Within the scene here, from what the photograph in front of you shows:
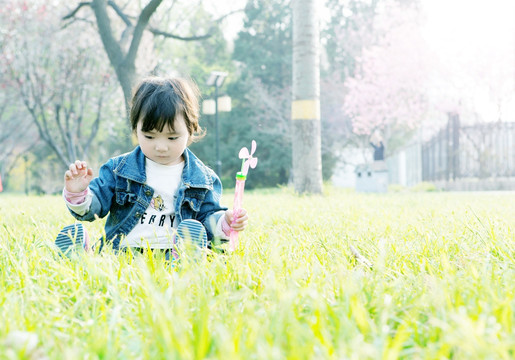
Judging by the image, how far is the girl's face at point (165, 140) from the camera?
7.09 ft

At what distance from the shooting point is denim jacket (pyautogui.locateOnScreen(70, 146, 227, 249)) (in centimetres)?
223

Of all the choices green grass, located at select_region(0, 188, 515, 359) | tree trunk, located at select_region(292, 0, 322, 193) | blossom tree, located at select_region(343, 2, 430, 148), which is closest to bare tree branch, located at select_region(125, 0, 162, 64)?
tree trunk, located at select_region(292, 0, 322, 193)

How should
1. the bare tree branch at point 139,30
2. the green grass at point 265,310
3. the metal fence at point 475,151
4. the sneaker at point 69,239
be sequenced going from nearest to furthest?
→ the green grass at point 265,310 → the sneaker at point 69,239 → the bare tree branch at point 139,30 → the metal fence at point 475,151

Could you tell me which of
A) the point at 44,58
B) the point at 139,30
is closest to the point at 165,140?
the point at 139,30

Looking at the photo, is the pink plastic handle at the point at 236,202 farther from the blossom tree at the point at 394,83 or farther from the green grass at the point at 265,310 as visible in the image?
the blossom tree at the point at 394,83

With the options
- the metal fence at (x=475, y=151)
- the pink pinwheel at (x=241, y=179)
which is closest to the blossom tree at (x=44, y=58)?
the metal fence at (x=475, y=151)

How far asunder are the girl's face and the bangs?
0.08 feet

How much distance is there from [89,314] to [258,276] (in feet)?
1.56

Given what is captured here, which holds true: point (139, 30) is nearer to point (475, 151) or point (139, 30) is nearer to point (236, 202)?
point (236, 202)

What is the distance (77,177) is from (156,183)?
1.36ft

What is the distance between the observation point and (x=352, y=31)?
20.5 metres

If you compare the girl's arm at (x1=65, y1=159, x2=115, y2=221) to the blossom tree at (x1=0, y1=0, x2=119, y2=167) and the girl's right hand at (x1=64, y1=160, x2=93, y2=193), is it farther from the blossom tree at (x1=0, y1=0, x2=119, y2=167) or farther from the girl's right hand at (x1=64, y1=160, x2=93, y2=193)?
the blossom tree at (x1=0, y1=0, x2=119, y2=167)

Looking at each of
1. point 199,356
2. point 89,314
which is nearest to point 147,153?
point 89,314

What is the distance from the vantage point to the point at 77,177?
1990mm
